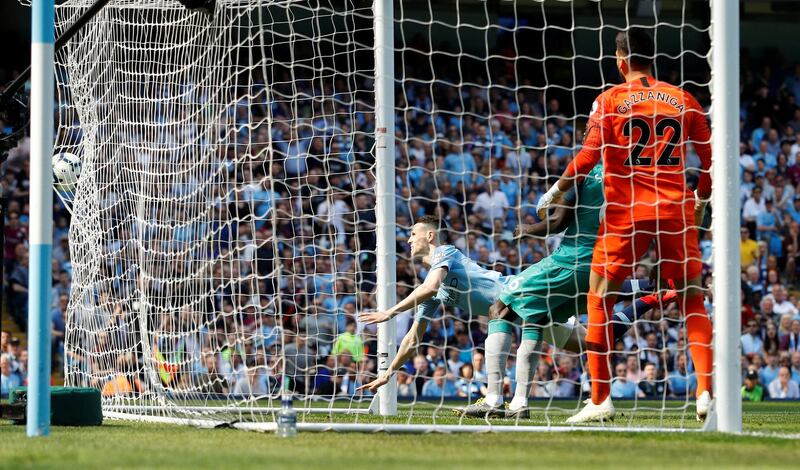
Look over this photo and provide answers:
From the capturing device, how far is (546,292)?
8320 mm

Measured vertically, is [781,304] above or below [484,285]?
below

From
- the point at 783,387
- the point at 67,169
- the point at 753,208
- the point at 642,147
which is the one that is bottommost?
the point at 783,387

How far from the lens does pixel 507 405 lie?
8.88m

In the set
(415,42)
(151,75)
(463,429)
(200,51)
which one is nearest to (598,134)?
(463,429)

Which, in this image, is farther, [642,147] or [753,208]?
[753,208]

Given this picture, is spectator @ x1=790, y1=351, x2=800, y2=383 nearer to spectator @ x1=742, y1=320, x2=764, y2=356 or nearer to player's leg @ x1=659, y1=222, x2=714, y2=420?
spectator @ x1=742, y1=320, x2=764, y2=356

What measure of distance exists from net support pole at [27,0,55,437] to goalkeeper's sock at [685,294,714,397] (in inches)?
144

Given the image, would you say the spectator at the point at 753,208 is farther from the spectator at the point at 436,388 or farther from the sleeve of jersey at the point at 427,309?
the sleeve of jersey at the point at 427,309

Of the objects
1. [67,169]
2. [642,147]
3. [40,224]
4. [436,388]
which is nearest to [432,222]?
[642,147]

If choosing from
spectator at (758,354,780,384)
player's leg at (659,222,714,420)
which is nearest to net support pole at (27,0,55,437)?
player's leg at (659,222,714,420)

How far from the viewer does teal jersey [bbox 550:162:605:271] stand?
8219 millimetres

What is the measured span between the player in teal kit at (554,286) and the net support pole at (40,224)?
119 inches

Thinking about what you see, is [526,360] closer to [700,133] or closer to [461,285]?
[461,285]

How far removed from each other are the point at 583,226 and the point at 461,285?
3.26ft
